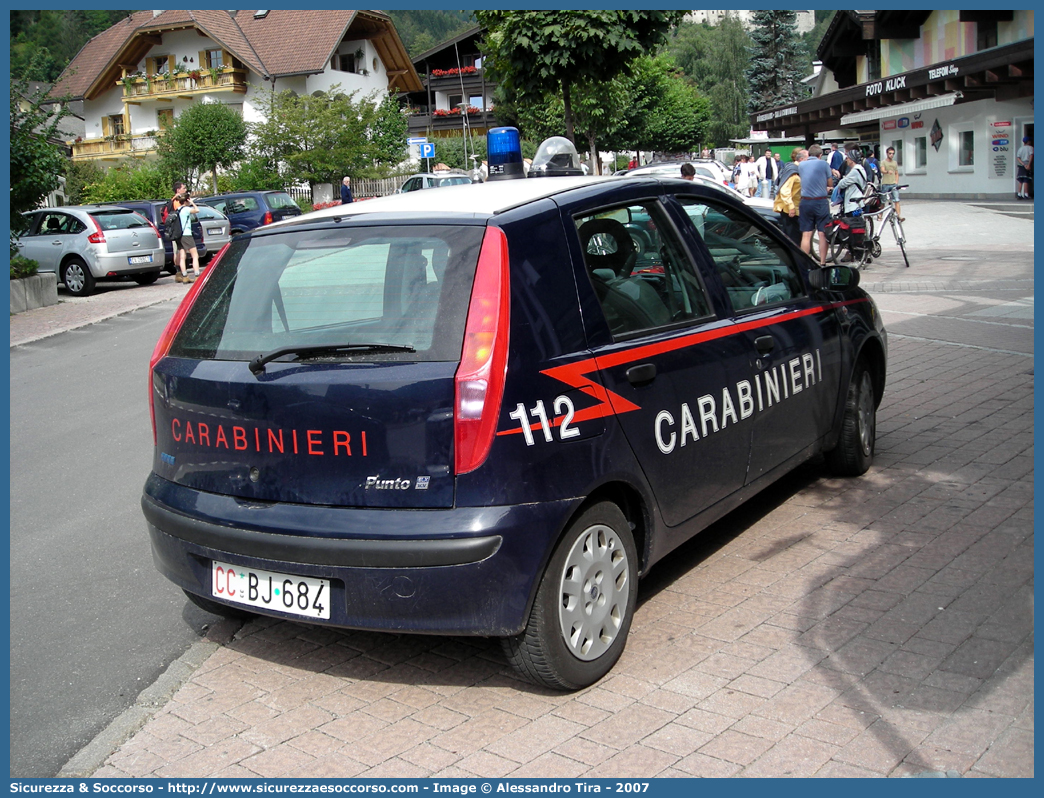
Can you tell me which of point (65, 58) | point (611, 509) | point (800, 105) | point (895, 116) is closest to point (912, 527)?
point (611, 509)

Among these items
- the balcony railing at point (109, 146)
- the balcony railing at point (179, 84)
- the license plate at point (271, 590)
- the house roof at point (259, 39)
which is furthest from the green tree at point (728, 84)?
the license plate at point (271, 590)

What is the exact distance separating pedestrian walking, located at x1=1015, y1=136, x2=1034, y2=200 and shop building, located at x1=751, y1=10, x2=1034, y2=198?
1152 millimetres

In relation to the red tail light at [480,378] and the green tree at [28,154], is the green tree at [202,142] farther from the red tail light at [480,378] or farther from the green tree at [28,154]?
the red tail light at [480,378]

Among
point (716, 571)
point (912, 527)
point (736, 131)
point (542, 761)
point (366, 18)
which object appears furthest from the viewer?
point (736, 131)

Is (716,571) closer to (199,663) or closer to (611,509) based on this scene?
(611,509)

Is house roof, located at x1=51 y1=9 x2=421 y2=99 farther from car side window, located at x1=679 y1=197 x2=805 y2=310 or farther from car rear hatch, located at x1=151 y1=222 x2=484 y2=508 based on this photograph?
car rear hatch, located at x1=151 y1=222 x2=484 y2=508

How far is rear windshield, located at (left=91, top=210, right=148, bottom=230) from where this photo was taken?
2030 centimetres

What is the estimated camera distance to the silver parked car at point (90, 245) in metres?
19.9

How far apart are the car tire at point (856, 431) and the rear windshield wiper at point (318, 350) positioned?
315 cm

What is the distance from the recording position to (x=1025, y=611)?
4.19 m

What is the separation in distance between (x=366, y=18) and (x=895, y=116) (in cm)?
2945

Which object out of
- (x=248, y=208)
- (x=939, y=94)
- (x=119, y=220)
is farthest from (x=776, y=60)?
(x=119, y=220)

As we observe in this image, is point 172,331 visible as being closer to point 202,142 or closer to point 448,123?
point 202,142

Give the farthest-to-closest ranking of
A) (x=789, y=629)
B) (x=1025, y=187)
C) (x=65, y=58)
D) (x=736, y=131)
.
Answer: (x=736, y=131) < (x=65, y=58) < (x=1025, y=187) < (x=789, y=629)
